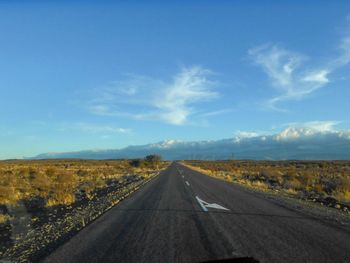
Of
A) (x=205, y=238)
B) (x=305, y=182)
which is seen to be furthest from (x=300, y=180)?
(x=205, y=238)

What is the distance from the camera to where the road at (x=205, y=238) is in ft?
22.7

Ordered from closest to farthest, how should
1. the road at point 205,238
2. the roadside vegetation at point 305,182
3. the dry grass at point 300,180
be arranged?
the road at point 205,238, the roadside vegetation at point 305,182, the dry grass at point 300,180

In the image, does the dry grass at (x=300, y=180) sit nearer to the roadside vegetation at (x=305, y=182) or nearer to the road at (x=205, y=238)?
the roadside vegetation at (x=305, y=182)

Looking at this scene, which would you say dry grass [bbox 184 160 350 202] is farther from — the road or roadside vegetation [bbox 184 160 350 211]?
the road

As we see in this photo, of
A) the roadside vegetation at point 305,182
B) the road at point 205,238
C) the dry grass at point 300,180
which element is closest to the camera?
the road at point 205,238

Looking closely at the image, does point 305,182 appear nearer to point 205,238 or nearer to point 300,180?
point 300,180

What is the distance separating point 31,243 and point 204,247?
13.3 feet

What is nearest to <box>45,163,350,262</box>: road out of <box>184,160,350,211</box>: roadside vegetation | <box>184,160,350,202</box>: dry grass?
<box>184,160,350,211</box>: roadside vegetation

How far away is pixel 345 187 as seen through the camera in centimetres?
2586

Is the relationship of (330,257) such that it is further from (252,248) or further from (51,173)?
(51,173)

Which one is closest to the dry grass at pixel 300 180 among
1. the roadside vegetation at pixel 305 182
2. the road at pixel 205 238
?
the roadside vegetation at pixel 305 182

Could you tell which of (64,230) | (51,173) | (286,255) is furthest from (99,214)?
(51,173)

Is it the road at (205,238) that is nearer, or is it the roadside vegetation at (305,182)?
the road at (205,238)

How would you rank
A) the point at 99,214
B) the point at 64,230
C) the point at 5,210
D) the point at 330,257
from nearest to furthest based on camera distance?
the point at 330,257
the point at 64,230
the point at 99,214
the point at 5,210
